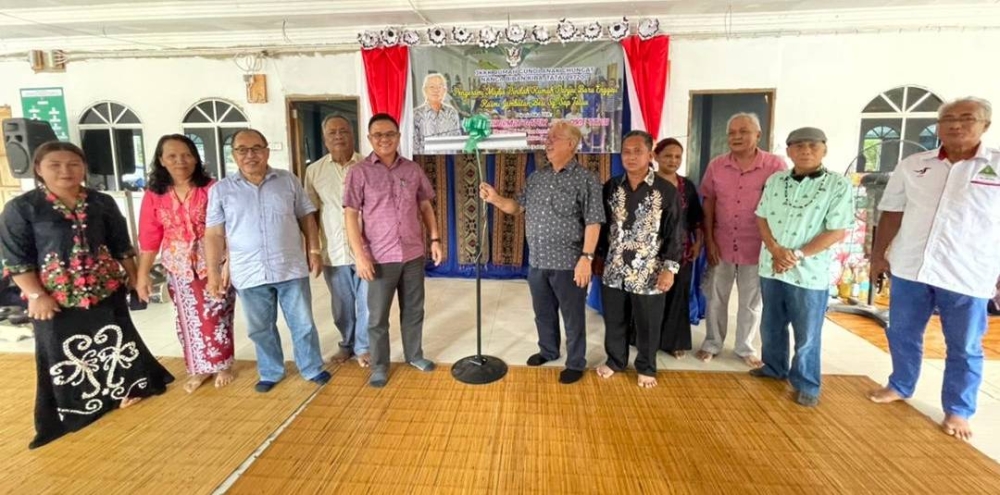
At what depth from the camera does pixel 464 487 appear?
1.74 m

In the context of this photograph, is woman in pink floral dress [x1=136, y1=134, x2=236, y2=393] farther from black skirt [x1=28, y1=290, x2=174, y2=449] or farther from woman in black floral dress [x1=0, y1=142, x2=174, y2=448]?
black skirt [x1=28, y1=290, x2=174, y2=449]

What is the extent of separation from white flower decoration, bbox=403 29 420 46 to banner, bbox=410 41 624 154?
0.09 meters

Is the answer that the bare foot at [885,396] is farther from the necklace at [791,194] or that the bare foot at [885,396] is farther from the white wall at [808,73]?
the white wall at [808,73]

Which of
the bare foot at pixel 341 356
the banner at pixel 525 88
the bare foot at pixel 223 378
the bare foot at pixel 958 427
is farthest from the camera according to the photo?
the banner at pixel 525 88

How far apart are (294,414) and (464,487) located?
993 mm

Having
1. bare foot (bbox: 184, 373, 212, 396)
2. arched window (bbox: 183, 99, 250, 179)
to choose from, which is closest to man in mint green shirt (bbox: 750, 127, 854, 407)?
bare foot (bbox: 184, 373, 212, 396)

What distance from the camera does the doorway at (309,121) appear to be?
4836 millimetres

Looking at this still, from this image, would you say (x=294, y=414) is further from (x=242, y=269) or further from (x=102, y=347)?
(x=102, y=347)

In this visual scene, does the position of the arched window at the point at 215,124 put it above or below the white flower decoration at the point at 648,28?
below

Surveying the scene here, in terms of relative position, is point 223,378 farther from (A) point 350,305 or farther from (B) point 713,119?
(B) point 713,119

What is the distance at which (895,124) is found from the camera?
439cm

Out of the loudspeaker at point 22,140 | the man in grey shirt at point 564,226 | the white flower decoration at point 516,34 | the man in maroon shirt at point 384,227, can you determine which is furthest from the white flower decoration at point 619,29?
the loudspeaker at point 22,140

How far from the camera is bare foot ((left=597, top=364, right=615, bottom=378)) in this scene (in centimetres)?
260

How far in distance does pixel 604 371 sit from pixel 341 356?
154 cm
